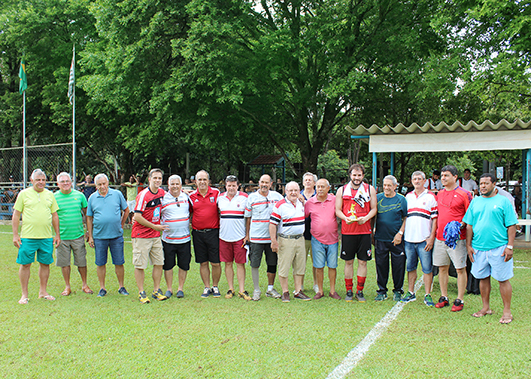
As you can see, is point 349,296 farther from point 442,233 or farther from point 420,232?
point 442,233

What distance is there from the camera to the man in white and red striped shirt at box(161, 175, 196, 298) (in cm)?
624

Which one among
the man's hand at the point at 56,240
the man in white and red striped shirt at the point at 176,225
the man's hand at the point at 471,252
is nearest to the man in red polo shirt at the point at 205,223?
the man in white and red striped shirt at the point at 176,225

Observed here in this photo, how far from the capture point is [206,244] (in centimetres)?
639

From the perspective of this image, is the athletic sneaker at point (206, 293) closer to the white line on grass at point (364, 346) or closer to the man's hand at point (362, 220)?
the man's hand at point (362, 220)

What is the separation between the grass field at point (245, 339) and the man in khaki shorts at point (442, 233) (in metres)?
0.32

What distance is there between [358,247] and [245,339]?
228 centimetres

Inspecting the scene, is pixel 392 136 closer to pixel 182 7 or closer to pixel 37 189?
pixel 182 7

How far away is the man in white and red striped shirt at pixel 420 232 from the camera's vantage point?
5906 mm

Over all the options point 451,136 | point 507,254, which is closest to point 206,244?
point 507,254

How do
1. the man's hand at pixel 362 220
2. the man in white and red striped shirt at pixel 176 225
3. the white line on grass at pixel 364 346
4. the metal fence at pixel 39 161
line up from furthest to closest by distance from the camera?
1. the metal fence at pixel 39 161
2. the man in white and red striped shirt at pixel 176 225
3. the man's hand at pixel 362 220
4. the white line on grass at pixel 364 346

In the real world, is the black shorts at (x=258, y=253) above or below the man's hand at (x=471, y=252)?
below

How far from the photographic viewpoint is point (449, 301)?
6.09 m

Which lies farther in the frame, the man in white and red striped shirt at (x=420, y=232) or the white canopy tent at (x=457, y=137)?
the white canopy tent at (x=457, y=137)

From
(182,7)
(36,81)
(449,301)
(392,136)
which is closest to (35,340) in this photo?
(449,301)
